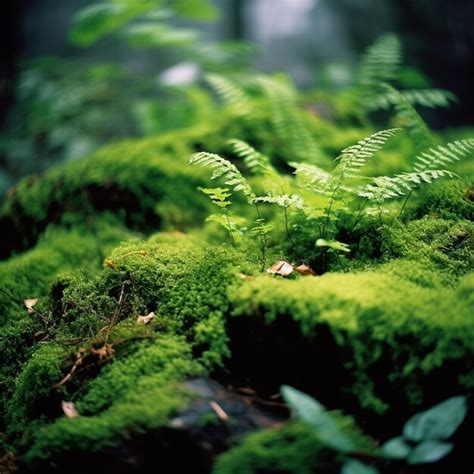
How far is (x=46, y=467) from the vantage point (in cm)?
178

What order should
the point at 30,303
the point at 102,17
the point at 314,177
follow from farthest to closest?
1. the point at 102,17
2. the point at 30,303
3. the point at 314,177

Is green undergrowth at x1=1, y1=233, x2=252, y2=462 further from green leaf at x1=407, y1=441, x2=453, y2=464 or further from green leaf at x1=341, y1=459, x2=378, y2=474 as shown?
green leaf at x1=407, y1=441, x2=453, y2=464

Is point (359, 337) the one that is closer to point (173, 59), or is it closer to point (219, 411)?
point (219, 411)

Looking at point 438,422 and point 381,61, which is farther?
point 381,61

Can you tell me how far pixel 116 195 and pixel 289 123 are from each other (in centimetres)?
181

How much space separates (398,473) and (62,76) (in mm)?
6818

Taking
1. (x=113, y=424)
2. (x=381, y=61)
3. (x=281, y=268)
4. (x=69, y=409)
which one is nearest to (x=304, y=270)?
(x=281, y=268)

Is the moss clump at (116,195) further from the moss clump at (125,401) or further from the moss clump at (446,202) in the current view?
the moss clump at (446,202)

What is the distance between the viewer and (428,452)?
1.54m

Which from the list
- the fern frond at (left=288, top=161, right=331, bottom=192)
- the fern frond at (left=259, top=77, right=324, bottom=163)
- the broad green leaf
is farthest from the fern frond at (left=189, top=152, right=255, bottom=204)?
the broad green leaf

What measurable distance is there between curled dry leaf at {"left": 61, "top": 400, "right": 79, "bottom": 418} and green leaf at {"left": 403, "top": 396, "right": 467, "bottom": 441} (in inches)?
58.5

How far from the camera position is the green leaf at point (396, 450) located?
1553 millimetres

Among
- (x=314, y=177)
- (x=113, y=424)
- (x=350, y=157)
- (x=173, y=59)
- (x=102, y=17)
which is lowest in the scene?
(x=113, y=424)

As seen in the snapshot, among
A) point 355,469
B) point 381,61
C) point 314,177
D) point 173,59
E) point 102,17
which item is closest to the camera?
point 355,469
